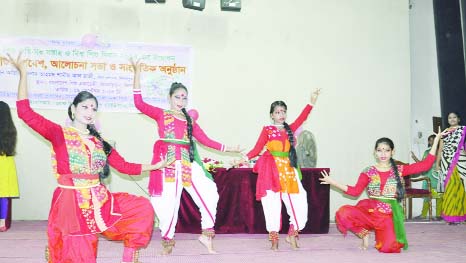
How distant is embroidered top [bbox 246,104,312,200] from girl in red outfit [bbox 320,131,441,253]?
1.04 ft

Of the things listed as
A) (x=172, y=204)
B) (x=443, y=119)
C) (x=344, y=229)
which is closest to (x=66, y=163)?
(x=172, y=204)

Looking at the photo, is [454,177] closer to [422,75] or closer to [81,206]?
[422,75]

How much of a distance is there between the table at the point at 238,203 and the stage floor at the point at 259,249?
10cm

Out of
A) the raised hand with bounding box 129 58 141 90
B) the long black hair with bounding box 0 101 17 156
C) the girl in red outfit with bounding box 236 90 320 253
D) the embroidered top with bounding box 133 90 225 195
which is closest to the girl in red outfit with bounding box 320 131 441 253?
the girl in red outfit with bounding box 236 90 320 253

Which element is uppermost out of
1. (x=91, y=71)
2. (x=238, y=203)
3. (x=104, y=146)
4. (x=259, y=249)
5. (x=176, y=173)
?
(x=91, y=71)

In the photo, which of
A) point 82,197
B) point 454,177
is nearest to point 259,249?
point 82,197

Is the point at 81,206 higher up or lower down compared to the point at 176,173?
lower down

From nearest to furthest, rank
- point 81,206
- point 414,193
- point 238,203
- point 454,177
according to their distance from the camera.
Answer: point 81,206 < point 238,203 < point 454,177 < point 414,193

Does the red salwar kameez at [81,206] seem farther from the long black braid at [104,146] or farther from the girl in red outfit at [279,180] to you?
the girl in red outfit at [279,180]

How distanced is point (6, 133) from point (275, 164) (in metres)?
2.64

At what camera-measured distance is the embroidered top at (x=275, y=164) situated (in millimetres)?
4312

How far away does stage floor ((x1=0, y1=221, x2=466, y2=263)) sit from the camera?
12.7 ft

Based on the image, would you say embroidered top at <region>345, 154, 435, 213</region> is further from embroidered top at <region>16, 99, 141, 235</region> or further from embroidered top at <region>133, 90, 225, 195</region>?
embroidered top at <region>16, 99, 141, 235</region>

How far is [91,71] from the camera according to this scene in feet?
20.4
